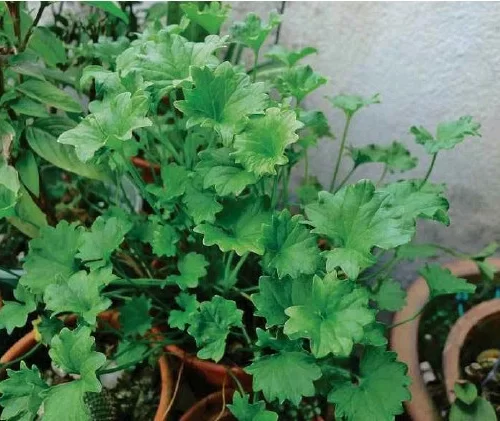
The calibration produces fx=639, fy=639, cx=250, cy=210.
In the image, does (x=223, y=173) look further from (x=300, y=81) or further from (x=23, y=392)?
(x=23, y=392)

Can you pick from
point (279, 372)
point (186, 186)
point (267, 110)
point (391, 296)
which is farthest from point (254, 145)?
point (391, 296)

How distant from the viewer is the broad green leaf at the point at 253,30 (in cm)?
106

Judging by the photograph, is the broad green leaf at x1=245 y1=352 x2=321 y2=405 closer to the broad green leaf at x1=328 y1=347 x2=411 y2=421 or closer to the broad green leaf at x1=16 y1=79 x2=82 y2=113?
the broad green leaf at x1=328 y1=347 x2=411 y2=421

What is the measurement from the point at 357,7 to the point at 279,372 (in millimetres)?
851

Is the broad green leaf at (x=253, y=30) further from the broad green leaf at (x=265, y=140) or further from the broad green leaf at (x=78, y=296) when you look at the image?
the broad green leaf at (x=78, y=296)

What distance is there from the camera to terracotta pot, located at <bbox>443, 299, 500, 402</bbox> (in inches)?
48.6

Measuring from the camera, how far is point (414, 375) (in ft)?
4.01

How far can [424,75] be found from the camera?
54.1 inches

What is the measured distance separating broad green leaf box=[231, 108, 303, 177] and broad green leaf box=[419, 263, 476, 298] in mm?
428

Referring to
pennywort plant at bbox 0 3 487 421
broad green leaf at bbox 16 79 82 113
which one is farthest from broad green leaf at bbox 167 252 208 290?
broad green leaf at bbox 16 79 82 113

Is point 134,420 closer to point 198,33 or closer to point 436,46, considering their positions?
point 198,33

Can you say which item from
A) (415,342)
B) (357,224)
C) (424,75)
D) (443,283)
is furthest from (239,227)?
(424,75)

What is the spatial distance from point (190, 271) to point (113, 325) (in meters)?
0.30

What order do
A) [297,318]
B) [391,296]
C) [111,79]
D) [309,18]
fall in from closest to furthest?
[297,318] < [111,79] < [391,296] < [309,18]
